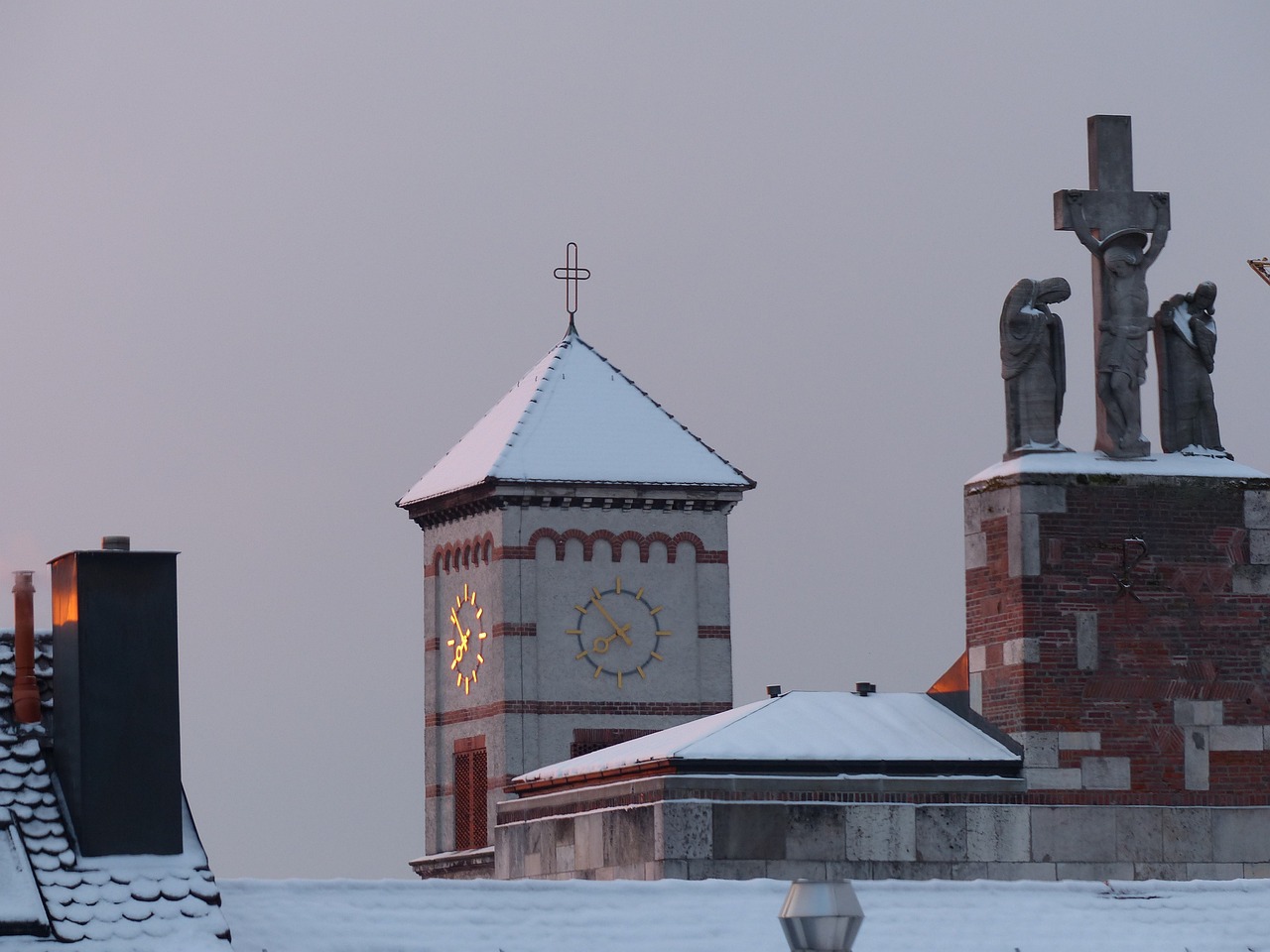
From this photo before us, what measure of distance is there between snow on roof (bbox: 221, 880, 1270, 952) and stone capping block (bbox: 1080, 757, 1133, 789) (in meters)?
5.21

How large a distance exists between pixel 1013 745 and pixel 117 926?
12178 millimetres

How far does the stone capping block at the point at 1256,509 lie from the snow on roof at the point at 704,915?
6.49 meters

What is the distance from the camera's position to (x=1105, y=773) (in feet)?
94.2

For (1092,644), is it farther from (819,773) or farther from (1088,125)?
(1088,125)

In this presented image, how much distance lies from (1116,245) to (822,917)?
14.1m

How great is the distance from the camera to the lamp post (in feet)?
55.6

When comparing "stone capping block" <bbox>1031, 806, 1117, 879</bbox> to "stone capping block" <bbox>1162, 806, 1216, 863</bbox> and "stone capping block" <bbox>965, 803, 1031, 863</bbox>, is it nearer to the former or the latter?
"stone capping block" <bbox>965, 803, 1031, 863</bbox>

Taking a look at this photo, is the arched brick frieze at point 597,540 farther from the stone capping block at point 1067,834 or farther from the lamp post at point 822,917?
the lamp post at point 822,917

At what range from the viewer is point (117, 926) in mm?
18156

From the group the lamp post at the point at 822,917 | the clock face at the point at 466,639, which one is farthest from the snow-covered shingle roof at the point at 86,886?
the clock face at the point at 466,639

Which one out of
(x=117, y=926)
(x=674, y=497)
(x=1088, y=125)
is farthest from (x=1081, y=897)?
(x=674, y=497)

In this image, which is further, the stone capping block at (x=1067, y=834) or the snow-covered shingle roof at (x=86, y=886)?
the stone capping block at (x=1067, y=834)

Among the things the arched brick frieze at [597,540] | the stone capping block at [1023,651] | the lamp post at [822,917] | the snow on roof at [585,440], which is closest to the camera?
the lamp post at [822,917]

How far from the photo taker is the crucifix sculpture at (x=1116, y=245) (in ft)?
98.0
